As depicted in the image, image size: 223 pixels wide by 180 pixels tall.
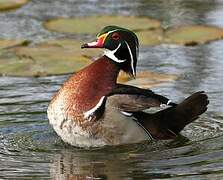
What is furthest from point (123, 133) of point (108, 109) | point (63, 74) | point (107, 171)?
point (63, 74)

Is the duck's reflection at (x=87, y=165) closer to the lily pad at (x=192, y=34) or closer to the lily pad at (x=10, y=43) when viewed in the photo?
the lily pad at (x=10, y=43)

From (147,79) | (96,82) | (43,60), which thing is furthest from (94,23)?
(96,82)

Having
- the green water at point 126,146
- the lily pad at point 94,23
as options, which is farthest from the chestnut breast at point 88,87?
the lily pad at point 94,23

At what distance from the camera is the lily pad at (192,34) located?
392 inches

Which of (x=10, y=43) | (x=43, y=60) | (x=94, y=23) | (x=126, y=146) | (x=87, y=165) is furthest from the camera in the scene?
(x=94, y=23)

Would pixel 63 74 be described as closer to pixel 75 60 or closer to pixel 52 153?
pixel 75 60

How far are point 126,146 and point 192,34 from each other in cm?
→ 351

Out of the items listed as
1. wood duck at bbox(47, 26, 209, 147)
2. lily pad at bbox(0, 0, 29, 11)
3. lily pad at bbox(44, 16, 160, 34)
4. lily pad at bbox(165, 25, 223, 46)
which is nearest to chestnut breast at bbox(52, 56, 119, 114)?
wood duck at bbox(47, 26, 209, 147)

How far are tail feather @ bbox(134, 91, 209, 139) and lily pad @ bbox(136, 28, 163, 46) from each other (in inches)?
105

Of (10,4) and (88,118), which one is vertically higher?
(88,118)

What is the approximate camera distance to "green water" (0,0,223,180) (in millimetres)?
6203

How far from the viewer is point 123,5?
1200cm

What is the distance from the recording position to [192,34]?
10.2 metres

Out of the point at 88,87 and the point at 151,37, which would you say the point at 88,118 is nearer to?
the point at 88,87
